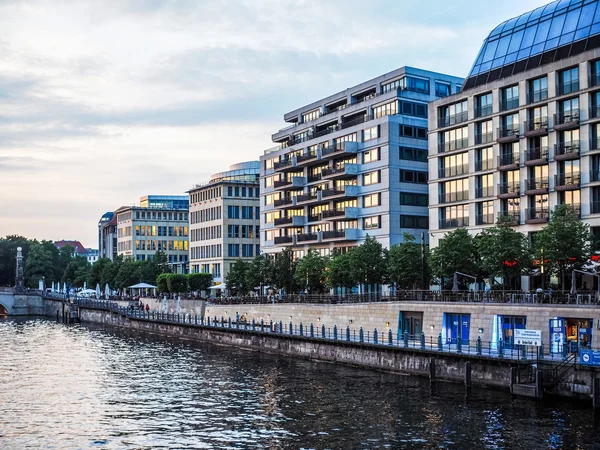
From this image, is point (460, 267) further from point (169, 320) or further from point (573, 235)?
point (169, 320)

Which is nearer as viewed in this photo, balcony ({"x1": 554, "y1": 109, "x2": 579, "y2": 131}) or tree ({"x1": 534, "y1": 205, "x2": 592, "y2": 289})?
tree ({"x1": 534, "y1": 205, "x2": 592, "y2": 289})

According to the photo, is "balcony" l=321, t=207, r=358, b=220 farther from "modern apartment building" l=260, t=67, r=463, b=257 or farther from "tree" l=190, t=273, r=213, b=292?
"tree" l=190, t=273, r=213, b=292

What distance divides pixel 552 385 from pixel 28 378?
37833mm

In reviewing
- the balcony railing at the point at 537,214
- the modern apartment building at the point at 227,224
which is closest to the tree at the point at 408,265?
the balcony railing at the point at 537,214

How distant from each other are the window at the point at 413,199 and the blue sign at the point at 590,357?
5333 centimetres

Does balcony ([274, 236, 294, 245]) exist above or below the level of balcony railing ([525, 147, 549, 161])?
below

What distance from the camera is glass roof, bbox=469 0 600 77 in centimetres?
7194

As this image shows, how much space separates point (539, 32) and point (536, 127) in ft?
36.1

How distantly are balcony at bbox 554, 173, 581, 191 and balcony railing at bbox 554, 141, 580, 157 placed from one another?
195cm

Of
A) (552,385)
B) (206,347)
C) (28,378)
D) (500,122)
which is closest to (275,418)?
(552,385)

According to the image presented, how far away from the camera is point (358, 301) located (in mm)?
73500

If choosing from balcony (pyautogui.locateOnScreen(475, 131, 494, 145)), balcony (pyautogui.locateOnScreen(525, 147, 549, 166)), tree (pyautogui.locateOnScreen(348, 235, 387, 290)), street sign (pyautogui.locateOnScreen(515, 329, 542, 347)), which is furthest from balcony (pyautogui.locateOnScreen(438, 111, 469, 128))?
street sign (pyautogui.locateOnScreen(515, 329, 542, 347))

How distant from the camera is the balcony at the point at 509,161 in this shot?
74.8 meters

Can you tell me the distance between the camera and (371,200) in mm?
96875
